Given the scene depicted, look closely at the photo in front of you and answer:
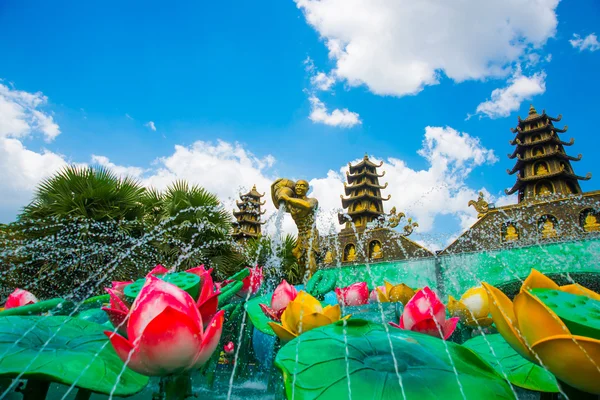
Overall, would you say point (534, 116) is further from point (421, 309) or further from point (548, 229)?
point (421, 309)

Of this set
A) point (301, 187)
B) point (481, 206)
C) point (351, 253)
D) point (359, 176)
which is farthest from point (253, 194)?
point (301, 187)

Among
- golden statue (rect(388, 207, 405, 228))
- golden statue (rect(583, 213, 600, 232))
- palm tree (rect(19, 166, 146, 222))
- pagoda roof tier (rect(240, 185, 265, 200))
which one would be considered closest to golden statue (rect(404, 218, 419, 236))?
golden statue (rect(388, 207, 405, 228))

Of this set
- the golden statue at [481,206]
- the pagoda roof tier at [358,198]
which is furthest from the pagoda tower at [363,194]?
the golden statue at [481,206]

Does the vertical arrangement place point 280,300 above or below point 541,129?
below

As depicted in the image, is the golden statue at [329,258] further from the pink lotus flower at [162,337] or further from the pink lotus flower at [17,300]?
the pink lotus flower at [162,337]

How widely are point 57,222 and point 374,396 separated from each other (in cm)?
949

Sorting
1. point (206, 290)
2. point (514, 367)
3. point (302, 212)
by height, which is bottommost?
point (514, 367)

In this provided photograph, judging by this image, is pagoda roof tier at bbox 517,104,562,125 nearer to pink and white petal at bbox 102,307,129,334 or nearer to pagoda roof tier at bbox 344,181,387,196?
Result: pagoda roof tier at bbox 344,181,387,196

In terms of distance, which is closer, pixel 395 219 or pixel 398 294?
pixel 398 294

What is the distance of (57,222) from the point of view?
325 inches

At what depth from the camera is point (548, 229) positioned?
13.7 m

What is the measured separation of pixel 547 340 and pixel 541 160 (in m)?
23.1

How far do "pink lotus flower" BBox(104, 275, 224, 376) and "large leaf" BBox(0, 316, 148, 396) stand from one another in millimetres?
160

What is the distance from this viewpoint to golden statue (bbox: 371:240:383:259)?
1891 cm
